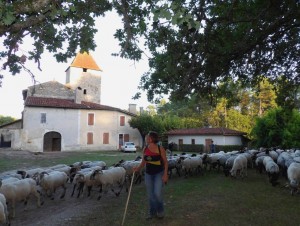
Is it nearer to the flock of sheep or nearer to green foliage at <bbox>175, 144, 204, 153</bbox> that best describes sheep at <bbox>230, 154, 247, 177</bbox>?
the flock of sheep

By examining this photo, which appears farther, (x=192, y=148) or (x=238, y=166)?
(x=192, y=148)

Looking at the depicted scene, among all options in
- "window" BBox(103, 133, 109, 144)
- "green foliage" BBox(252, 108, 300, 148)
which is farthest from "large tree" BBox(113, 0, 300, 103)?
"window" BBox(103, 133, 109, 144)

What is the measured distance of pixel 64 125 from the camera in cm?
4150

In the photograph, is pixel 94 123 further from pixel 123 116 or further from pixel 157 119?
pixel 157 119

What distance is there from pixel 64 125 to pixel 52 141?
268 cm

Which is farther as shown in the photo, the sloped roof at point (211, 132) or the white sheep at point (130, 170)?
the sloped roof at point (211, 132)

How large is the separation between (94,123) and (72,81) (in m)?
12.8

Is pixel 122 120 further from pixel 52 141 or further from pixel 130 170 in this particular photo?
pixel 130 170

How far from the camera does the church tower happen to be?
53094 millimetres

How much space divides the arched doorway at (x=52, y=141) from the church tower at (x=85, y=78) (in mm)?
12379

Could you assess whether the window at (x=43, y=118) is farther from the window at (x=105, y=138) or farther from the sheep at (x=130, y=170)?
the sheep at (x=130, y=170)

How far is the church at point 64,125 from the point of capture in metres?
39.2

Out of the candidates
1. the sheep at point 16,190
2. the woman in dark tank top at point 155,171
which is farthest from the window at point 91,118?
the woman in dark tank top at point 155,171

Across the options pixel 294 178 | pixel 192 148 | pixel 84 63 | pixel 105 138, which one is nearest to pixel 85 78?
Result: pixel 84 63
